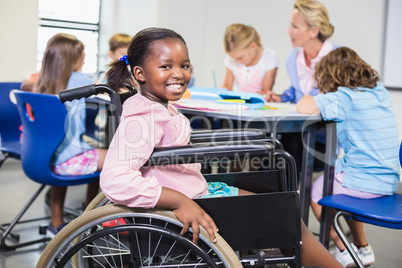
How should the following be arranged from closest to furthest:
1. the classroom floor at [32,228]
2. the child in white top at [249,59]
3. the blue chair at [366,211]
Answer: the blue chair at [366,211] → the classroom floor at [32,228] → the child in white top at [249,59]

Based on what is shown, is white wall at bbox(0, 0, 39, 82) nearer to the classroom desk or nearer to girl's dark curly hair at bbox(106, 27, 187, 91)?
the classroom desk

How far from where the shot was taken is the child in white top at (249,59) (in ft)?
11.2

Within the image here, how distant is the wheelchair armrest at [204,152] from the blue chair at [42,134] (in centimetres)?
102

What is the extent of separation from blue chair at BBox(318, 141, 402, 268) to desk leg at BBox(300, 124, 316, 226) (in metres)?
0.21

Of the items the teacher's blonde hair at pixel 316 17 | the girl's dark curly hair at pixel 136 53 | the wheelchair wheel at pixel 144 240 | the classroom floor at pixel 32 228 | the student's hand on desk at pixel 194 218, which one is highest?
the teacher's blonde hair at pixel 316 17

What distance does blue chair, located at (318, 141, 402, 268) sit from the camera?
5.24ft

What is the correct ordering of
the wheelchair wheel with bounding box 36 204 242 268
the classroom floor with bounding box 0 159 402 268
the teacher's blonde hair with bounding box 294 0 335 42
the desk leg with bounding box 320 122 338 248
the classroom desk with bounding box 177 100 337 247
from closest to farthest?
the wheelchair wheel with bounding box 36 204 242 268 → the classroom desk with bounding box 177 100 337 247 → the desk leg with bounding box 320 122 338 248 → the classroom floor with bounding box 0 159 402 268 → the teacher's blonde hair with bounding box 294 0 335 42

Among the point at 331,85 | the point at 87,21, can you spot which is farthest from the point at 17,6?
the point at 331,85

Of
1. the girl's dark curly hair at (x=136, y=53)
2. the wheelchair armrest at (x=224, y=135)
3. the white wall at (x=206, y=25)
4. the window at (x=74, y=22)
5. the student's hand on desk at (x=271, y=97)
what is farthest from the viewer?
the window at (x=74, y=22)

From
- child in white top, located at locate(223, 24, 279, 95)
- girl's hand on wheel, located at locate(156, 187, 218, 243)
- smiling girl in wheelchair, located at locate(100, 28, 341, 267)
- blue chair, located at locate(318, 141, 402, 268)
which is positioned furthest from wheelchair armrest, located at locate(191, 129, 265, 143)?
child in white top, located at locate(223, 24, 279, 95)

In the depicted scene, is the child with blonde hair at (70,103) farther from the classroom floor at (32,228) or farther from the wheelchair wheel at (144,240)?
the wheelchair wheel at (144,240)

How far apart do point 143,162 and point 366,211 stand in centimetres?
86

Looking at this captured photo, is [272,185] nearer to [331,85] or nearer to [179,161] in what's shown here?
[179,161]

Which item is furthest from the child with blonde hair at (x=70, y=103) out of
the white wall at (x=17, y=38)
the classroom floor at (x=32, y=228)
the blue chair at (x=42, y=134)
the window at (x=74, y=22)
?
the window at (x=74, y=22)
